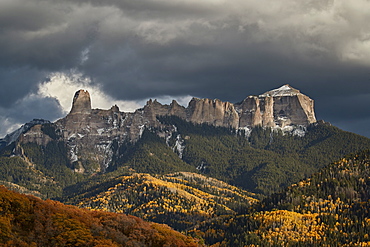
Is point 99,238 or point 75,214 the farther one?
point 75,214

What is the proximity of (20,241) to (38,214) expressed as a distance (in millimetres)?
17078

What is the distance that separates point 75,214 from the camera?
176m

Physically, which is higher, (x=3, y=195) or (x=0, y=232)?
(x=3, y=195)

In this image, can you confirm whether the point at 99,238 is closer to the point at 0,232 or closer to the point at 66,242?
the point at 66,242

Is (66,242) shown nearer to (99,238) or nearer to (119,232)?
(99,238)

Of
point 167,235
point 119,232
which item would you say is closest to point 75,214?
point 119,232

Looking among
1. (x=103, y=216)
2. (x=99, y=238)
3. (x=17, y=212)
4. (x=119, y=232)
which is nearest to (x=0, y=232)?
(x=17, y=212)

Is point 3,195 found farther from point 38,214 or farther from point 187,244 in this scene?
point 187,244

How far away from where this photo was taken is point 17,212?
6191 inches

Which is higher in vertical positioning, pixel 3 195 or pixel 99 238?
pixel 3 195

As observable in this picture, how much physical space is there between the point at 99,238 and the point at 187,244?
35175 mm

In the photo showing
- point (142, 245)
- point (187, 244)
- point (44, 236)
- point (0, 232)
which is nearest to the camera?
point (0, 232)

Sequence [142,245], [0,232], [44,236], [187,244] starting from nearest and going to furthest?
[0,232]
[44,236]
[142,245]
[187,244]

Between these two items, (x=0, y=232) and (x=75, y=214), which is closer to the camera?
(x=0, y=232)
